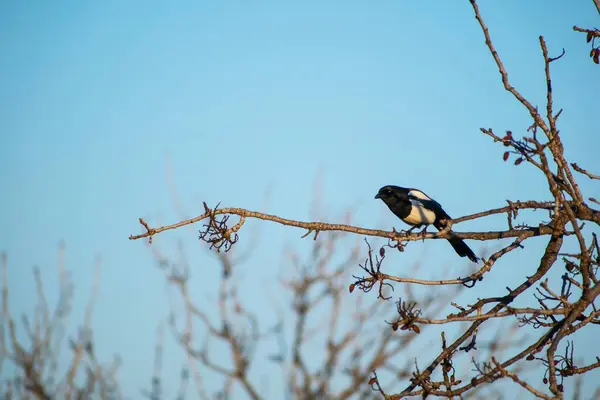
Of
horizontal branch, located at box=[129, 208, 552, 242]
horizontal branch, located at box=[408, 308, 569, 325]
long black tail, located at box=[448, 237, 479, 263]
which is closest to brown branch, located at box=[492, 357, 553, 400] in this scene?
horizontal branch, located at box=[408, 308, 569, 325]

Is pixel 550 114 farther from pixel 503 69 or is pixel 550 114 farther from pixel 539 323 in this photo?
pixel 539 323

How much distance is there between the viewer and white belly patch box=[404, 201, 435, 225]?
7230mm

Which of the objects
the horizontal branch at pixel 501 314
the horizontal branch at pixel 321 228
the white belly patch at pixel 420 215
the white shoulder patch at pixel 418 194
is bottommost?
the horizontal branch at pixel 501 314

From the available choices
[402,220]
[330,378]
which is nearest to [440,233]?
[402,220]

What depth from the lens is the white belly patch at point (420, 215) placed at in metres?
7.23

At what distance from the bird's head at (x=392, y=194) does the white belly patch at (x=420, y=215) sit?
159 mm

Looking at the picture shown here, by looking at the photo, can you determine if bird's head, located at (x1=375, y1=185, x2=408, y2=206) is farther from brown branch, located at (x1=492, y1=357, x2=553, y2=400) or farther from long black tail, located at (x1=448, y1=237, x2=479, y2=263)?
brown branch, located at (x1=492, y1=357, x2=553, y2=400)

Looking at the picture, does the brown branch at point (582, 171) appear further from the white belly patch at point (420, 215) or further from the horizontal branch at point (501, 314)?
the white belly patch at point (420, 215)

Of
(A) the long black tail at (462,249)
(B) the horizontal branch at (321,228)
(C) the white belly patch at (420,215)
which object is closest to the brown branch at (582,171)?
(B) the horizontal branch at (321,228)

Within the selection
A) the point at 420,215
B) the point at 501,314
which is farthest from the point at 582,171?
the point at 420,215

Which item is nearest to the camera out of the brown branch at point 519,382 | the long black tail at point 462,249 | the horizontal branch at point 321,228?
the brown branch at point 519,382

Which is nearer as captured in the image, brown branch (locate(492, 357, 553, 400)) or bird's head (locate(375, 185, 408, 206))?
brown branch (locate(492, 357, 553, 400))

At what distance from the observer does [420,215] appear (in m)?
7.31

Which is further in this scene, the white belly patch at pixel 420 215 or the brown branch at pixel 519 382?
the white belly patch at pixel 420 215
